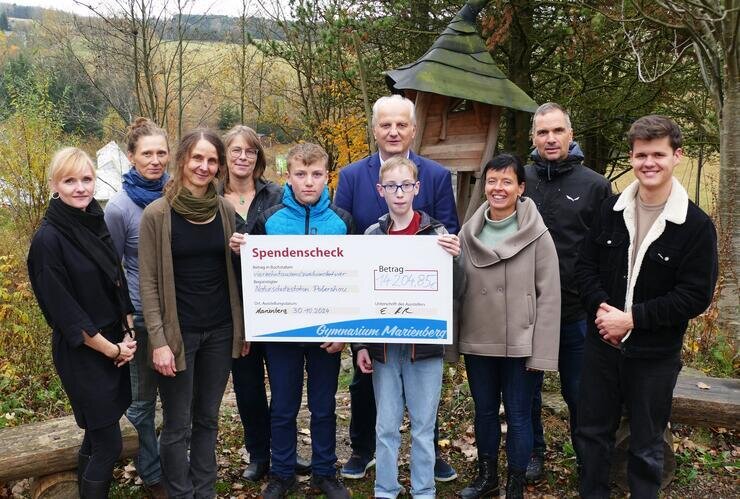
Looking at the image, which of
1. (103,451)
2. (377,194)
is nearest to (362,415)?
(377,194)

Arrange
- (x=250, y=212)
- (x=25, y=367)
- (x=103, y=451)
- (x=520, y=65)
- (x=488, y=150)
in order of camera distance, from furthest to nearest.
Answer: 1. (x=520, y=65)
2. (x=25, y=367)
3. (x=488, y=150)
4. (x=250, y=212)
5. (x=103, y=451)

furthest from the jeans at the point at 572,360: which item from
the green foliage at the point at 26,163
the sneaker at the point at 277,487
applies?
the green foliage at the point at 26,163

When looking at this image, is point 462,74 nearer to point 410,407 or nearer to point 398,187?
point 398,187

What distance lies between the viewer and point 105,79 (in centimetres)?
1335

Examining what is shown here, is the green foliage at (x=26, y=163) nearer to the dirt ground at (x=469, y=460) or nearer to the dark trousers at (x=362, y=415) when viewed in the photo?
the dirt ground at (x=469, y=460)

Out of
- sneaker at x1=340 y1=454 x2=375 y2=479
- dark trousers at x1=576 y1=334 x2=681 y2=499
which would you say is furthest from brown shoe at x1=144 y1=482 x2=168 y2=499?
dark trousers at x1=576 y1=334 x2=681 y2=499

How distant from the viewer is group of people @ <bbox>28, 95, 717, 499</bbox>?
9.52ft

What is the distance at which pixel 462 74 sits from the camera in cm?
446

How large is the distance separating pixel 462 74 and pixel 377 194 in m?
1.49

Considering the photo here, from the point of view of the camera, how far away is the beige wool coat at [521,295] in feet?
10.6

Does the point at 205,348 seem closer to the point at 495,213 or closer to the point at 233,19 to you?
the point at 495,213

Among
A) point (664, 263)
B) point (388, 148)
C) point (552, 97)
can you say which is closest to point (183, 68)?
point (552, 97)

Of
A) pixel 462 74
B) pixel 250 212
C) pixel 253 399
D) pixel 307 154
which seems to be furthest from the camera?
pixel 462 74

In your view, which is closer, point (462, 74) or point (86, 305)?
point (86, 305)
